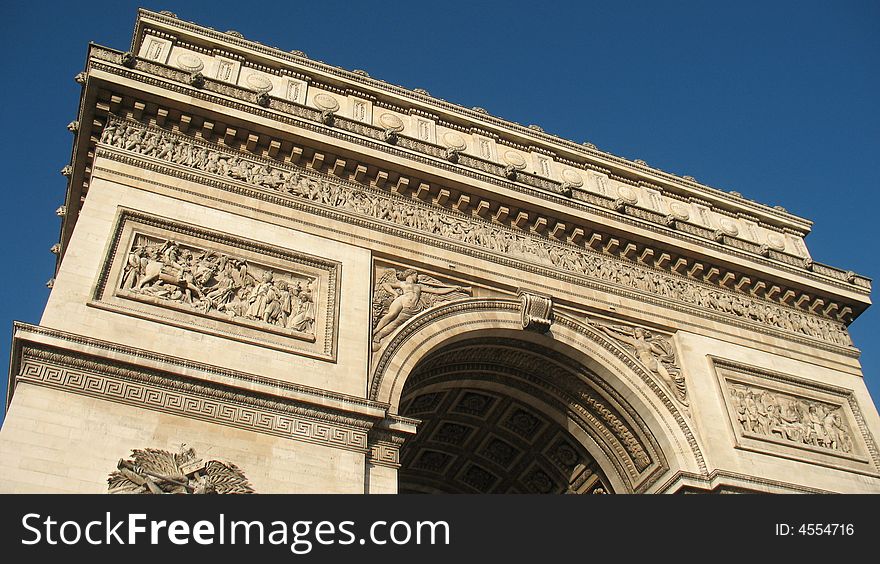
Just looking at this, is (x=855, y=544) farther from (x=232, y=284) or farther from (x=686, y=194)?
(x=686, y=194)

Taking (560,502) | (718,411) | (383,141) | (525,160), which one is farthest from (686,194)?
(560,502)

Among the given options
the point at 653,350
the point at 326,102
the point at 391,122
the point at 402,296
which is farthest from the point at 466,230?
the point at 653,350

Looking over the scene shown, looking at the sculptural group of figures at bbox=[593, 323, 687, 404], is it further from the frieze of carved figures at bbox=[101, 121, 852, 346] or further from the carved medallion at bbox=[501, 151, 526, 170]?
the carved medallion at bbox=[501, 151, 526, 170]

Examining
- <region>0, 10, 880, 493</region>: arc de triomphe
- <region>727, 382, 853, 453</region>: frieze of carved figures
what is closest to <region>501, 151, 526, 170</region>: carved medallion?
<region>0, 10, 880, 493</region>: arc de triomphe

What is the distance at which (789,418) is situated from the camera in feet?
48.2

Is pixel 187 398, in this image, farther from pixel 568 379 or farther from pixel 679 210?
pixel 679 210

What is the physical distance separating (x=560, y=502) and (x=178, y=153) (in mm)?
7807

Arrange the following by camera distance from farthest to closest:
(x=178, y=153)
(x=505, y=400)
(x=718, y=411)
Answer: (x=505, y=400) → (x=718, y=411) → (x=178, y=153)

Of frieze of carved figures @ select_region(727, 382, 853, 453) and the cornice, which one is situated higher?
the cornice

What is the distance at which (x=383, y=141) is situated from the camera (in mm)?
14289

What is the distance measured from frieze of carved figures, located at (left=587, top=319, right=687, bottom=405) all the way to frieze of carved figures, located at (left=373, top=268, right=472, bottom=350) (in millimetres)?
2692

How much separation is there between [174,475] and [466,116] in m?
9.75

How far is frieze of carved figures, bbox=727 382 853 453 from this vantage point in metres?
14.3

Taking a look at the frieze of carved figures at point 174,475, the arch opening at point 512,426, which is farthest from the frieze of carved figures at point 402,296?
the frieze of carved figures at point 174,475
